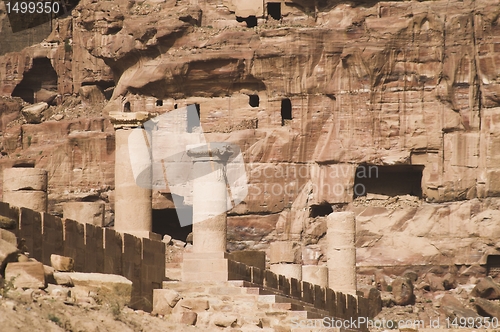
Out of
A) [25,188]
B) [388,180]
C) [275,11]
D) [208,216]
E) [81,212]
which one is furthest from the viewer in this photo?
[275,11]

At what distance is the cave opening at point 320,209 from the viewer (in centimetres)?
4927

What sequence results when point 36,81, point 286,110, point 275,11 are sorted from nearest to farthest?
point 286,110
point 275,11
point 36,81

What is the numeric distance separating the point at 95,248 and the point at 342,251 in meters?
13.3

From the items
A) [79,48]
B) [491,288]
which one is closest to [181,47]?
[79,48]

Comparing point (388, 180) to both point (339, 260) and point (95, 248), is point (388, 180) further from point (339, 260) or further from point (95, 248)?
point (95, 248)

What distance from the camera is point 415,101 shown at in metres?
48.6

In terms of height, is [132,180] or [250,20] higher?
[250,20]

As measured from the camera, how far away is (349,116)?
49031mm

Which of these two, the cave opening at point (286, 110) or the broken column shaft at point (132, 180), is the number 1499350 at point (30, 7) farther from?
the broken column shaft at point (132, 180)

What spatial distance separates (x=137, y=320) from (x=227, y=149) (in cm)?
871

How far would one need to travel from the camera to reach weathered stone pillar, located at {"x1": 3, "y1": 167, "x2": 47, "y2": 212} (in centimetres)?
2753

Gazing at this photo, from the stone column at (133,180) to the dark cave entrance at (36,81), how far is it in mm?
27192

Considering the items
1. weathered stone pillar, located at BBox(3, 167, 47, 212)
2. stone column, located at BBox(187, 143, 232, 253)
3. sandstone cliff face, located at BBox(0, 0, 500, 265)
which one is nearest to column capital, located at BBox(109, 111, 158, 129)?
stone column, located at BBox(187, 143, 232, 253)

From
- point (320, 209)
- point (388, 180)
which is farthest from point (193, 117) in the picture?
point (388, 180)
